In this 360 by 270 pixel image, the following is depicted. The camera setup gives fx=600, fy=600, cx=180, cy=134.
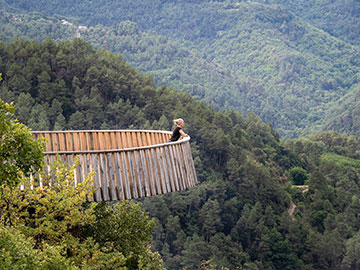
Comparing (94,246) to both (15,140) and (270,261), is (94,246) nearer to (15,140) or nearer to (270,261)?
(15,140)

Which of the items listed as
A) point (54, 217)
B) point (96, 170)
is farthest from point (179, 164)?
point (54, 217)

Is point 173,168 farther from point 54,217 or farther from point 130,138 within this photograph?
point 130,138

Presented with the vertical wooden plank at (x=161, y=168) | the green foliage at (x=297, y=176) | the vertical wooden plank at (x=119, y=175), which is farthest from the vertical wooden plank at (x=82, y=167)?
the green foliage at (x=297, y=176)

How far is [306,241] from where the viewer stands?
9688cm

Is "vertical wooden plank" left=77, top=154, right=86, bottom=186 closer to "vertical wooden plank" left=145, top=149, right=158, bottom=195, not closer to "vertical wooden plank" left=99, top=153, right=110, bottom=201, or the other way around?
"vertical wooden plank" left=99, top=153, right=110, bottom=201

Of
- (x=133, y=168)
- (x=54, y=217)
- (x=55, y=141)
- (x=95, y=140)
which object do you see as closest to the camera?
(x=133, y=168)

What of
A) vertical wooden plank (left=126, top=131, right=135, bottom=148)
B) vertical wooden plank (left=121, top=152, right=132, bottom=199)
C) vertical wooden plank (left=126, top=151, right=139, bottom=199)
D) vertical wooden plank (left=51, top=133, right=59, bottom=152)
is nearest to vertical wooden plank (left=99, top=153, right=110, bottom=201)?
vertical wooden plank (left=121, top=152, right=132, bottom=199)

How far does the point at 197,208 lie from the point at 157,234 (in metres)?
14.4

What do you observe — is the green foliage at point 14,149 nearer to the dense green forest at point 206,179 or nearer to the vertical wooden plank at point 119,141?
the vertical wooden plank at point 119,141

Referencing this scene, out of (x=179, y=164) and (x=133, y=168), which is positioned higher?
(x=179, y=164)

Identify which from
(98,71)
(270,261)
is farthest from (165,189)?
(98,71)

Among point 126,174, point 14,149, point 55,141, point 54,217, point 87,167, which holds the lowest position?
point 14,149

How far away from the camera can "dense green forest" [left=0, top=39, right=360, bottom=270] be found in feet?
287

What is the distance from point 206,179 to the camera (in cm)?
10281
